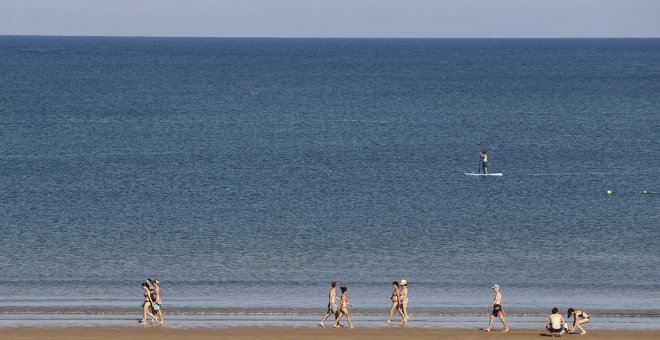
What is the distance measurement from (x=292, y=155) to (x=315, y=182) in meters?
14.7

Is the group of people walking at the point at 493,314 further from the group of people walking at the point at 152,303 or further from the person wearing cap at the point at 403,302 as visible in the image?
the group of people walking at the point at 152,303

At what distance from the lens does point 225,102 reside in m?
148

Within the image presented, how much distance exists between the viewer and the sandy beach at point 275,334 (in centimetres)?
3409

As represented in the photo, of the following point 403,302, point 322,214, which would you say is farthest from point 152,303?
point 322,214

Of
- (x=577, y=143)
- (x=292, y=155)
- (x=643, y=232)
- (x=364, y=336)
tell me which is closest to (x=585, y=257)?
(x=643, y=232)

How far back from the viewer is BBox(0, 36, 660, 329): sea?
43.6 m

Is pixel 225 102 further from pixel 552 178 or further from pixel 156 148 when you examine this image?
pixel 552 178

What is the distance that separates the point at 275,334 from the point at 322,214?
30.9 metres

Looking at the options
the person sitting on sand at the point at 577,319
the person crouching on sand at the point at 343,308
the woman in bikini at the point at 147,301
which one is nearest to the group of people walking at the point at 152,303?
the woman in bikini at the point at 147,301

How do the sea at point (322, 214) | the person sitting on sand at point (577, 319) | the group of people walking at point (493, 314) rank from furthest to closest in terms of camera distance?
the sea at point (322, 214)
the person sitting on sand at point (577, 319)
the group of people walking at point (493, 314)

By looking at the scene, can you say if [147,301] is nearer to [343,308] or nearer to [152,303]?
[152,303]

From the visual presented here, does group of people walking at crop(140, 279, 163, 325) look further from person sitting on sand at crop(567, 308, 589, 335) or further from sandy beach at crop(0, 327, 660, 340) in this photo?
person sitting on sand at crop(567, 308, 589, 335)

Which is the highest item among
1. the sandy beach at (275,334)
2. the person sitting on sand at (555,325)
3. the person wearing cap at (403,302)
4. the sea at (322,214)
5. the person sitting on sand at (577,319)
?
the sea at (322,214)

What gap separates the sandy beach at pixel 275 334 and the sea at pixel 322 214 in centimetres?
164
